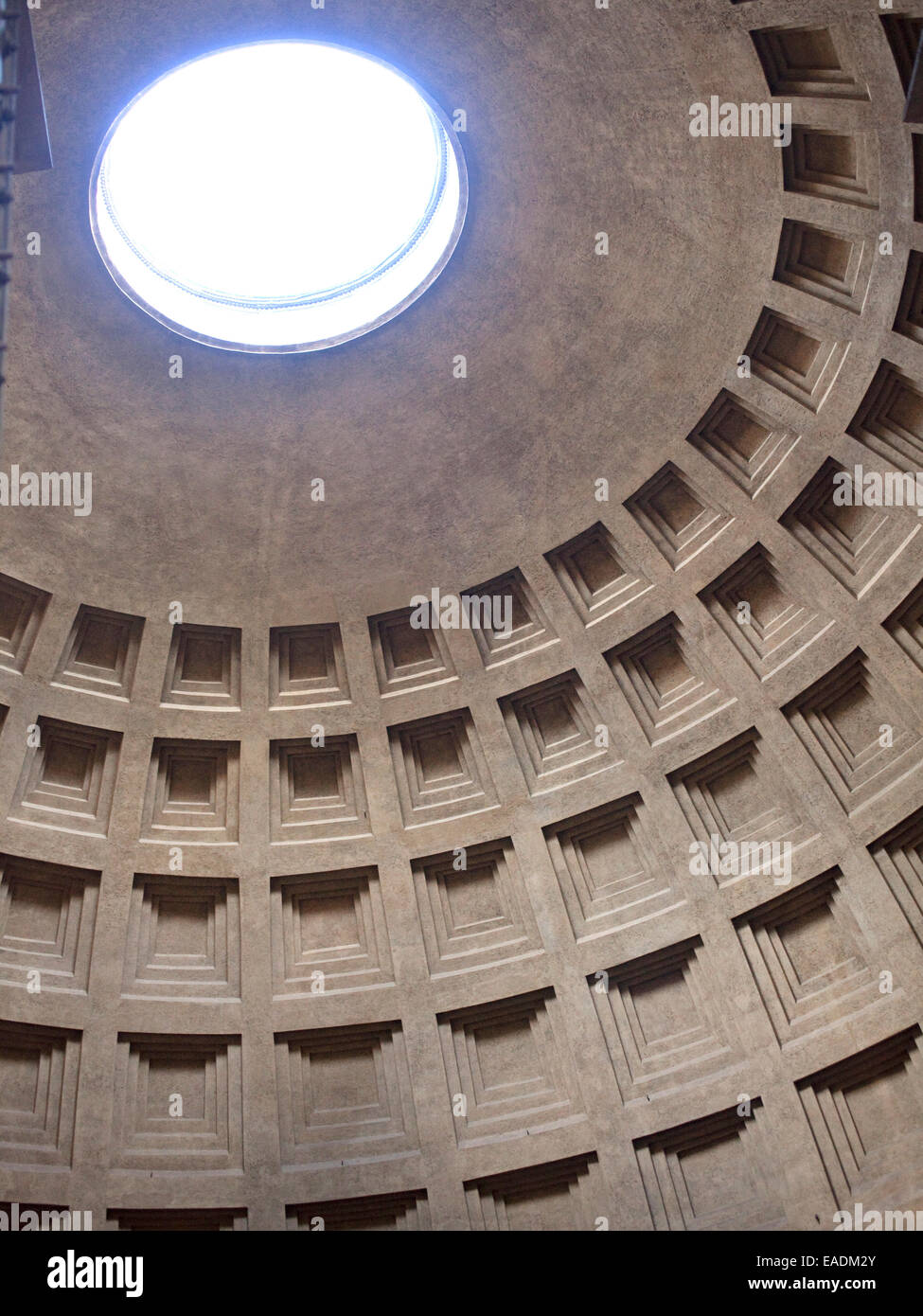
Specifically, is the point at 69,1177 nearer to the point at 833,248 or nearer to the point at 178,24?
the point at 178,24

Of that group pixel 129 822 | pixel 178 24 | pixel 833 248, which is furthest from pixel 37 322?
pixel 833 248

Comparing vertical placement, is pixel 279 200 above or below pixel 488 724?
above

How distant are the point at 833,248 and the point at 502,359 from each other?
4.97 metres

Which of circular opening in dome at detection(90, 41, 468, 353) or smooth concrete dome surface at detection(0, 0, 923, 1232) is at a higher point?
circular opening in dome at detection(90, 41, 468, 353)

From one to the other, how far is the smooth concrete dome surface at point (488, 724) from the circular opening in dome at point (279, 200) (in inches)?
10.3

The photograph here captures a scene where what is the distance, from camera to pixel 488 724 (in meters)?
20.8

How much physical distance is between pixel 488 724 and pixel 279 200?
936 centimetres

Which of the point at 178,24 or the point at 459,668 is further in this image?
the point at 459,668

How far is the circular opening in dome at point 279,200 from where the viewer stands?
61.1 ft

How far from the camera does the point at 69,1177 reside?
18.5 meters

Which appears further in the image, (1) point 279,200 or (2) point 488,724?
(1) point 279,200

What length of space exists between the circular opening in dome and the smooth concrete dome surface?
0.26 meters

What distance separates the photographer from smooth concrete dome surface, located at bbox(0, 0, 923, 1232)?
17.7 m

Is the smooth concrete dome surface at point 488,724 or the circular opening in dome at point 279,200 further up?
the circular opening in dome at point 279,200
